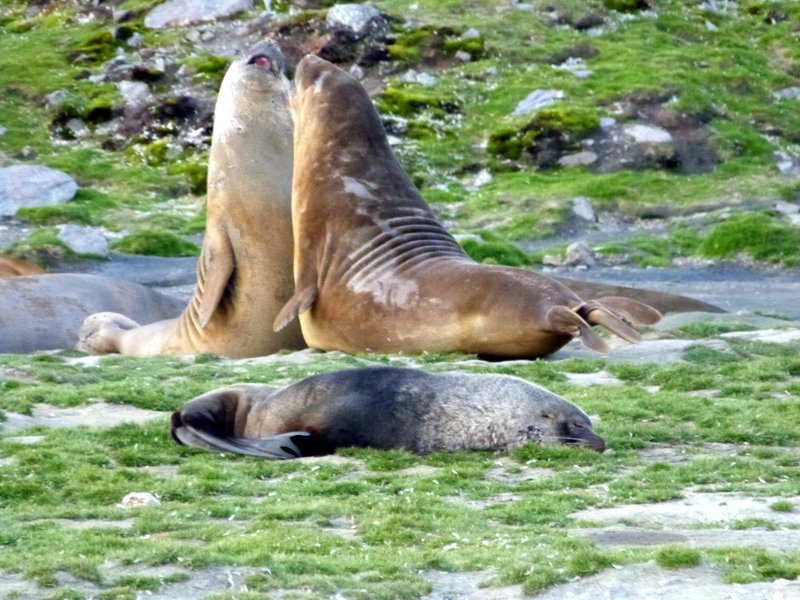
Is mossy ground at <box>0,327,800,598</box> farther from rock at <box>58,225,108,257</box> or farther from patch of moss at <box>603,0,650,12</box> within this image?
patch of moss at <box>603,0,650,12</box>

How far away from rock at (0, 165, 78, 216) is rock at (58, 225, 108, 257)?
106 inches

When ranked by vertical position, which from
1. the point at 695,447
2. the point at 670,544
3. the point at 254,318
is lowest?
the point at 254,318

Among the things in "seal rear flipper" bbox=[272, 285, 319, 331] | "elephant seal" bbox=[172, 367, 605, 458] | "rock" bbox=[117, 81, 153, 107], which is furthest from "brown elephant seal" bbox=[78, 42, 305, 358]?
"rock" bbox=[117, 81, 153, 107]

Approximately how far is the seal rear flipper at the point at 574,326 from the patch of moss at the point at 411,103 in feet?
78.4

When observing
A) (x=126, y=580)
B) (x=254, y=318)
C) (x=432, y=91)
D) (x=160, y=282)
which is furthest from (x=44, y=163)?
(x=126, y=580)

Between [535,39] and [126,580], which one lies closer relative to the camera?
[126,580]

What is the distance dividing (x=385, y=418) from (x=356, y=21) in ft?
103

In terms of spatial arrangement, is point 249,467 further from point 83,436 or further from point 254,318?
point 254,318

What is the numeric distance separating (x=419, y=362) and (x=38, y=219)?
17.4 m

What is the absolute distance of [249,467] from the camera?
29.6 ft

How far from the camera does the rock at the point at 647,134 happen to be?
34.1 m

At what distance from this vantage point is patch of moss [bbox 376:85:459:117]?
3703cm

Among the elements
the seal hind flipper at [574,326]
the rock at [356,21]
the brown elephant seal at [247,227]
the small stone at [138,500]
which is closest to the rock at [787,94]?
the rock at [356,21]

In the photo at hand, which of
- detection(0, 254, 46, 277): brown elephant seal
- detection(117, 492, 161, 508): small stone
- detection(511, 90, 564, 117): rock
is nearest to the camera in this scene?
detection(117, 492, 161, 508): small stone
